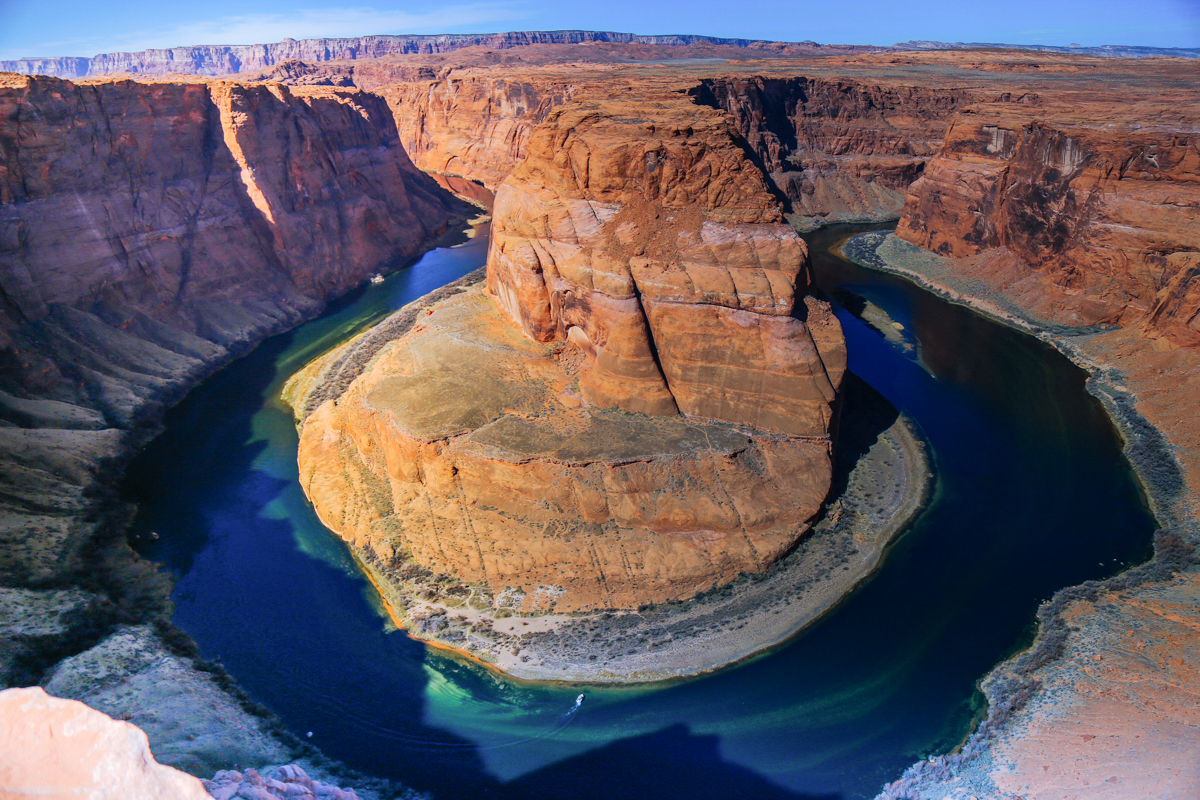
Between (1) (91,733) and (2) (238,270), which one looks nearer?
(1) (91,733)

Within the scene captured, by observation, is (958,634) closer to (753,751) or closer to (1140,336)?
(753,751)

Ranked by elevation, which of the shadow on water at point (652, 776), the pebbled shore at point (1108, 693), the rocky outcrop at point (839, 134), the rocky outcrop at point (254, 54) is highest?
the rocky outcrop at point (254, 54)

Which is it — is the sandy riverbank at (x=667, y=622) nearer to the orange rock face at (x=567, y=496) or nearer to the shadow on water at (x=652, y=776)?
the orange rock face at (x=567, y=496)

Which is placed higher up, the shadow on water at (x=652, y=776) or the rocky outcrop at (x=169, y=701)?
the rocky outcrop at (x=169, y=701)

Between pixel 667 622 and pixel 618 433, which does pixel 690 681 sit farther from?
pixel 618 433

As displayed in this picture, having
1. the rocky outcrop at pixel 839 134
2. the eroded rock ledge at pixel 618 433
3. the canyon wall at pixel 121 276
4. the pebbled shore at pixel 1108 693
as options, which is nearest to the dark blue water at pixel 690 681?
the pebbled shore at pixel 1108 693

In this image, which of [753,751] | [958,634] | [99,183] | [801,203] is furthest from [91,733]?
[801,203]

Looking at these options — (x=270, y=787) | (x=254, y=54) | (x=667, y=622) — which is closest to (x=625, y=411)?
(x=667, y=622)
